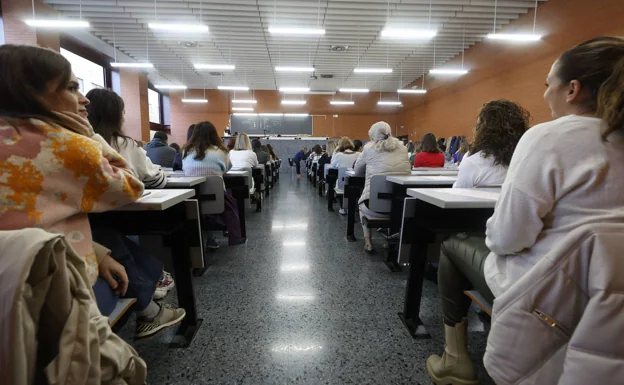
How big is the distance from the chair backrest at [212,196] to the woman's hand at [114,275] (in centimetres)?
135

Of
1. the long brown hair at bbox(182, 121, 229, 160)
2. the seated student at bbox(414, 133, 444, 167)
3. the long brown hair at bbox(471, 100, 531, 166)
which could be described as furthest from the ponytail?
the seated student at bbox(414, 133, 444, 167)

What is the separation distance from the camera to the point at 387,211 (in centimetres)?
253

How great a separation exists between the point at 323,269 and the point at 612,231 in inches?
78.3

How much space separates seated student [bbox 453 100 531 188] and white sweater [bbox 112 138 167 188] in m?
1.67

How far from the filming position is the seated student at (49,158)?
2.59ft

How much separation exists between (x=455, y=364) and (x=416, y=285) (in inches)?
17.7

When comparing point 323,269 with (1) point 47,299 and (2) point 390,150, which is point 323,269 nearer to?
(2) point 390,150

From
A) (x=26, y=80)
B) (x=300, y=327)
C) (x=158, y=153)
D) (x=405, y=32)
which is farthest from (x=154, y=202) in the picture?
(x=405, y=32)

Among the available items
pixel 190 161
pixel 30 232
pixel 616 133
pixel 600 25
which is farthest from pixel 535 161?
pixel 600 25

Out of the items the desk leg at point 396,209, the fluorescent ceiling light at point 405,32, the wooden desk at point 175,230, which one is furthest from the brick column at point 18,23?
the desk leg at point 396,209

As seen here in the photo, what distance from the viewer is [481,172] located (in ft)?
5.71

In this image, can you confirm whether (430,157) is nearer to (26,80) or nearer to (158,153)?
(158,153)

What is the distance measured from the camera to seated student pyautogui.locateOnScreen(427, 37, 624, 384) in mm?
746

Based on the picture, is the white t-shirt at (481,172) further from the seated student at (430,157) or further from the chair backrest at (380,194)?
the seated student at (430,157)
